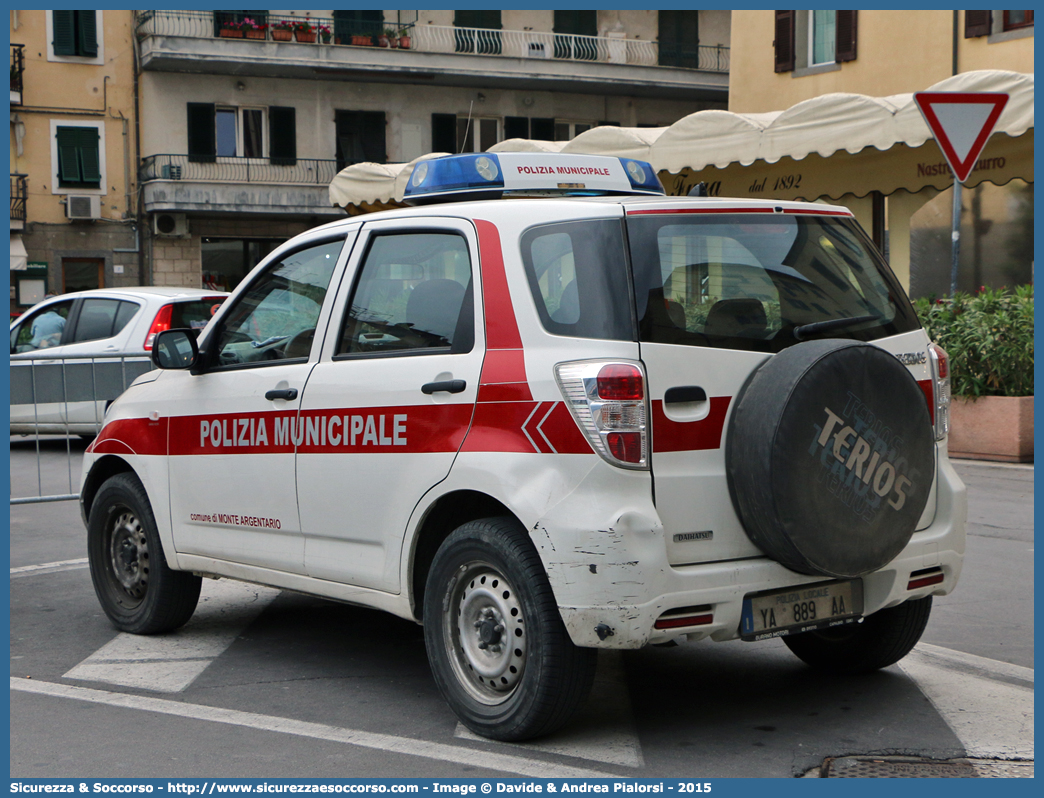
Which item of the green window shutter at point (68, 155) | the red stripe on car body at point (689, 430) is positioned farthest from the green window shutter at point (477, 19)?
the red stripe on car body at point (689, 430)

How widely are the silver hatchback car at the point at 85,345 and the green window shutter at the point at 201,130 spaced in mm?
21099

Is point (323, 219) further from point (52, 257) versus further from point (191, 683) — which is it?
point (191, 683)

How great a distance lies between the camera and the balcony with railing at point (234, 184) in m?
34.2

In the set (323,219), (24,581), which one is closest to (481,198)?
(24,581)

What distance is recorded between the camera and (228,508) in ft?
17.5

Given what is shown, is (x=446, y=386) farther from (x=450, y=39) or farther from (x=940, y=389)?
(x=450, y=39)

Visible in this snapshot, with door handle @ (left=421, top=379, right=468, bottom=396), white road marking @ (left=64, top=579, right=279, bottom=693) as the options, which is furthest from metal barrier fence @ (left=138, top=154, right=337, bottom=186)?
door handle @ (left=421, top=379, right=468, bottom=396)

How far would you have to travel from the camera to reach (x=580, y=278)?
411cm

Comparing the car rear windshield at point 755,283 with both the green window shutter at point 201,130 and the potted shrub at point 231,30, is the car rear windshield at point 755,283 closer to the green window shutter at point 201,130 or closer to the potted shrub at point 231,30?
the green window shutter at point 201,130

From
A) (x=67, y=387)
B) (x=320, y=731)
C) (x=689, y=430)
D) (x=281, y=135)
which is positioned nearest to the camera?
(x=689, y=430)

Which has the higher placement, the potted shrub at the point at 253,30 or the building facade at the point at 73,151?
the potted shrub at the point at 253,30

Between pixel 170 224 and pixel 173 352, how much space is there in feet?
101

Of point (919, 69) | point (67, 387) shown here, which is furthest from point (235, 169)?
point (67, 387)

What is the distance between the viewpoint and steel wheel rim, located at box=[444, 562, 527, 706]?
164 inches
